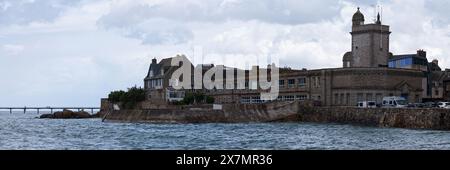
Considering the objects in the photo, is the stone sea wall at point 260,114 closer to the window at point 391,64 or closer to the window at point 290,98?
the window at point 290,98

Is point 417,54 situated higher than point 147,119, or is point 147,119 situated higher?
point 417,54

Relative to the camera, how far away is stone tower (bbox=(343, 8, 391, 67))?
11738 cm

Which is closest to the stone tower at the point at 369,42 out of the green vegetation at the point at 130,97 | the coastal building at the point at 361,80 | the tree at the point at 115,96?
the coastal building at the point at 361,80

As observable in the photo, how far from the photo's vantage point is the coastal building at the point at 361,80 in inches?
4247

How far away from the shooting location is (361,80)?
107438 mm

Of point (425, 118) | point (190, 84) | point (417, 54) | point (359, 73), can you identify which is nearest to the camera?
point (425, 118)

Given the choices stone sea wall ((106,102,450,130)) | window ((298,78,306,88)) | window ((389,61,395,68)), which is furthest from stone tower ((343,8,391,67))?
stone sea wall ((106,102,450,130))

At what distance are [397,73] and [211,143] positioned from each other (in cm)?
6829

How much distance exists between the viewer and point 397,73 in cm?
10969

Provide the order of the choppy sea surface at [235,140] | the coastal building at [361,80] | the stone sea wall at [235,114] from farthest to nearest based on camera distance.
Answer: the coastal building at [361,80] < the stone sea wall at [235,114] < the choppy sea surface at [235,140]

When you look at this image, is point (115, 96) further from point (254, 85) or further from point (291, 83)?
point (291, 83)
